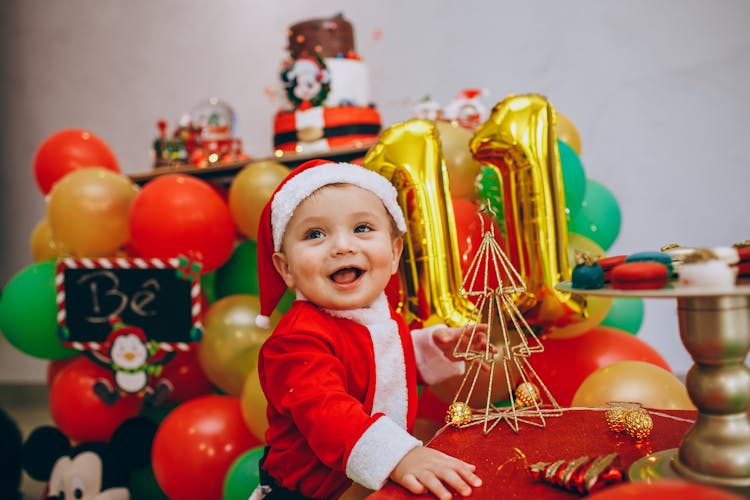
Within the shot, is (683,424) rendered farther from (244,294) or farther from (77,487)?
(77,487)

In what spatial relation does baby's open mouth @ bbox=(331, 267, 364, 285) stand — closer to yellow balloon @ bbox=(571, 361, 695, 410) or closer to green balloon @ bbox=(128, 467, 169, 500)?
yellow balloon @ bbox=(571, 361, 695, 410)

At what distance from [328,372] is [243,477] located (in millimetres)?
724

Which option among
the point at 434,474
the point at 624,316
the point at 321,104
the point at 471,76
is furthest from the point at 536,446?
the point at 471,76

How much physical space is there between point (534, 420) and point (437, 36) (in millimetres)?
2080

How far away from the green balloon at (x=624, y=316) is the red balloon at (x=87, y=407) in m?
1.33

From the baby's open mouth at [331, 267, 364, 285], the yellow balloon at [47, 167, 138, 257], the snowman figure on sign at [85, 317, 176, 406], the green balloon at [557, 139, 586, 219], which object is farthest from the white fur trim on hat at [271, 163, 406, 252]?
the yellow balloon at [47, 167, 138, 257]

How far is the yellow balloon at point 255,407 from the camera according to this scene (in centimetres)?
149

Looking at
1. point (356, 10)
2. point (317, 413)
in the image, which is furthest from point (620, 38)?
point (317, 413)

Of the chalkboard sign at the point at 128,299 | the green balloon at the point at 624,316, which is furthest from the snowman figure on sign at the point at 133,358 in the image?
the green balloon at the point at 624,316

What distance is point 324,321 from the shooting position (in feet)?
3.25

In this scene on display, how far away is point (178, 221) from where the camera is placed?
5.65 ft

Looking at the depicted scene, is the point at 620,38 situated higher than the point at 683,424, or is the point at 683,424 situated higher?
the point at 620,38

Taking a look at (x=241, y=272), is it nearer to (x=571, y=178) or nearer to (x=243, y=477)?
(x=243, y=477)

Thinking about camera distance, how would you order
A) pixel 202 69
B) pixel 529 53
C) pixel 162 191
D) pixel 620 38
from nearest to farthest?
pixel 162 191
pixel 620 38
pixel 529 53
pixel 202 69
